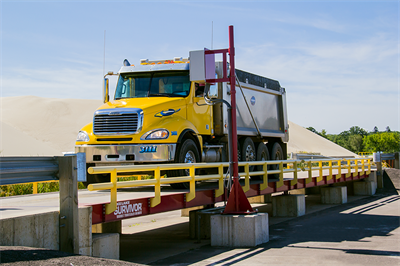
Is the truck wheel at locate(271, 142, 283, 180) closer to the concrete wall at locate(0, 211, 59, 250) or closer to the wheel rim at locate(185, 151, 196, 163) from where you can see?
the wheel rim at locate(185, 151, 196, 163)

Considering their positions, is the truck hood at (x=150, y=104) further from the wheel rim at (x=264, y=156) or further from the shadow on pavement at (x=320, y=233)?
the wheel rim at (x=264, y=156)

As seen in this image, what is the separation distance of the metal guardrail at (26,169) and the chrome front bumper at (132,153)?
12.8ft

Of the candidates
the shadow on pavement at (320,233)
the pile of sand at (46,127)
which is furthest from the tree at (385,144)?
the shadow on pavement at (320,233)

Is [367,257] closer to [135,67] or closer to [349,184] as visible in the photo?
[135,67]

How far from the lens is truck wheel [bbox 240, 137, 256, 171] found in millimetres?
14492

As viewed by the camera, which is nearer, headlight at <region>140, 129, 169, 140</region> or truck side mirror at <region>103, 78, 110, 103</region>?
headlight at <region>140, 129, 169, 140</region>

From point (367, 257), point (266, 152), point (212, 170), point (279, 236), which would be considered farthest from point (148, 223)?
point (367, 257)

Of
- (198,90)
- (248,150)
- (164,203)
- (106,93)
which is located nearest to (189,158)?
(198,90)

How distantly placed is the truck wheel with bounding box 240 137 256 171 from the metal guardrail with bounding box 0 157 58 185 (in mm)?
8493

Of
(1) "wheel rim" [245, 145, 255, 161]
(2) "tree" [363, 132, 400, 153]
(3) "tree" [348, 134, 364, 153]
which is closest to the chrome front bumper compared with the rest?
(1) "wheel rim" [245, 145, 255, 161]

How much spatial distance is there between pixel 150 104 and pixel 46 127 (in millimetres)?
99091

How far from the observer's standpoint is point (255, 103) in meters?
15.9

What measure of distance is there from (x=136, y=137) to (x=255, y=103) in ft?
20.6

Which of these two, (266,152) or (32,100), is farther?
(32,100)
